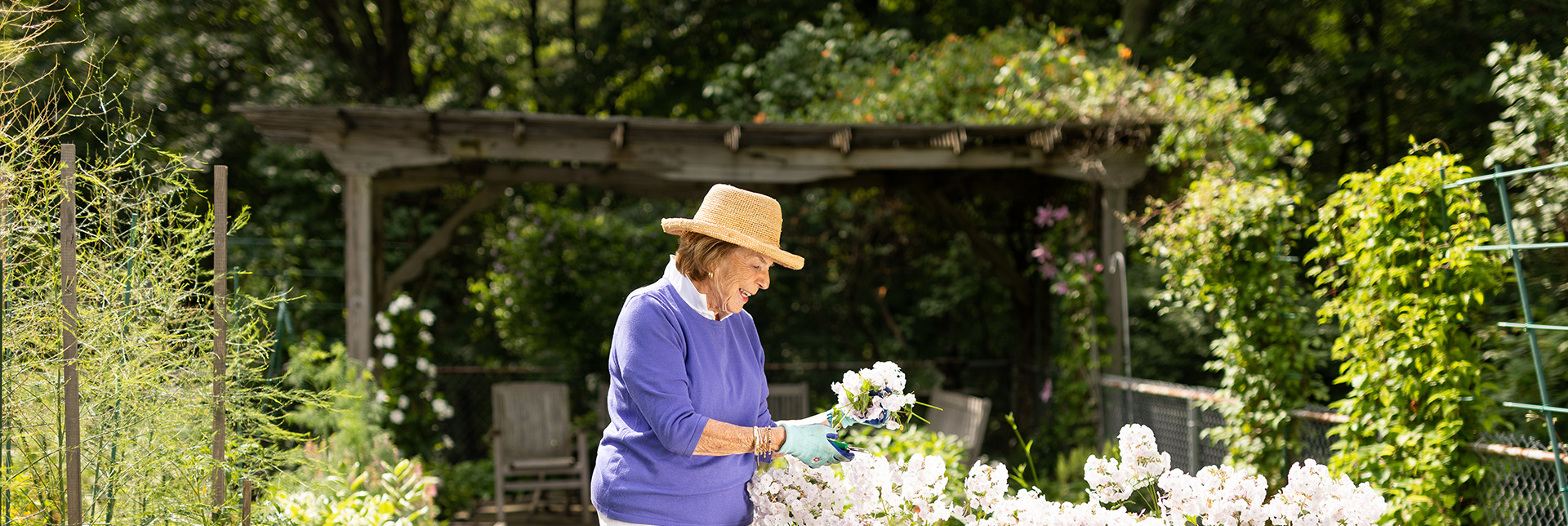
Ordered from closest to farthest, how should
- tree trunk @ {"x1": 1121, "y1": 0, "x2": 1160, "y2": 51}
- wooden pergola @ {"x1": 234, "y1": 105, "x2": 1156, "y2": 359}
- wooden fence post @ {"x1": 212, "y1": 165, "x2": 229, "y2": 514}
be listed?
wooden fence post @ {"x1": 212, "y1": 165, "x2": 229, "y2": 514} < wooden pergola @ {"x1": 234, "y1": 105, "x2": 1156, "y2": 359} < tree trunk @ {"x1": 1121, "y1": 0, "x2": 1160, "y2": 51}

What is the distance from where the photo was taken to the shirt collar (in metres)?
1.82

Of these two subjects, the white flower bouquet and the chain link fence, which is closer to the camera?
the white flower bouquet

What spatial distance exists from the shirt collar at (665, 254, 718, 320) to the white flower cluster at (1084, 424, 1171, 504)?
2.56ft

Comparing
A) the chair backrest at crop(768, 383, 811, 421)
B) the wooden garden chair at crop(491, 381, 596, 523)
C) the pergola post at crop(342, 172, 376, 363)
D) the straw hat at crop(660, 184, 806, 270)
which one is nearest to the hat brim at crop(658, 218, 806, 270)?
the straw hat at crop(660, 184, 806, 270)

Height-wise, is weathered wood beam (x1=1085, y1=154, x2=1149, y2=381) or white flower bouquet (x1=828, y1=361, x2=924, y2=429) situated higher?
weathered wood beam (x1=1085, y1=154, x2=1149, y2=381)

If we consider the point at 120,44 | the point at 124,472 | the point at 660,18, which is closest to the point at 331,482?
the point at 124,472

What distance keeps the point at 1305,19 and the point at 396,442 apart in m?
7.82

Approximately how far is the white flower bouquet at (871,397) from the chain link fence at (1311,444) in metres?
1.90

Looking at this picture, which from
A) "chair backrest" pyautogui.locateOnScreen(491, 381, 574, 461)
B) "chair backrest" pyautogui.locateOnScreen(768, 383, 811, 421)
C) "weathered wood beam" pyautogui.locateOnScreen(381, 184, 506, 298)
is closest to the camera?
"weathered wood beam" pyautogui.locateOnScreen(381, 184, 506, 298)

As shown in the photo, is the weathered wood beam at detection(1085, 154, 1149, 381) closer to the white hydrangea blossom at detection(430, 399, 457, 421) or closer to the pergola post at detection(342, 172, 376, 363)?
the pergola post at detection(342, 172, 376, 363)

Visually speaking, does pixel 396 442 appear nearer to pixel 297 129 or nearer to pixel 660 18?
pixel 297 129

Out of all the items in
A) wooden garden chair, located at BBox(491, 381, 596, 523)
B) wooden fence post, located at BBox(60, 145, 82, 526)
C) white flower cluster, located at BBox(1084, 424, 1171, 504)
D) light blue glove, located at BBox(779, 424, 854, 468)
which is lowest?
wooden garden chair, located at BBox(491, 381, 596, 523)

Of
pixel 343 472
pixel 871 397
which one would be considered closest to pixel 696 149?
pixel 343 472

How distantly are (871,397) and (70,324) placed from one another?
4.39 feet
